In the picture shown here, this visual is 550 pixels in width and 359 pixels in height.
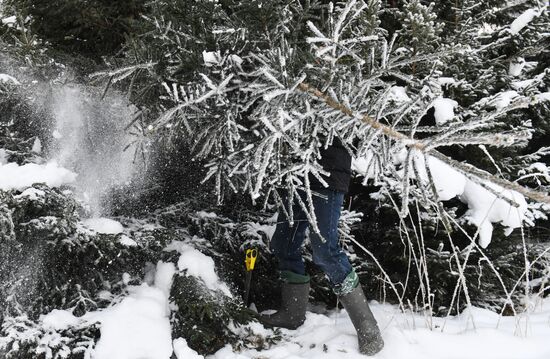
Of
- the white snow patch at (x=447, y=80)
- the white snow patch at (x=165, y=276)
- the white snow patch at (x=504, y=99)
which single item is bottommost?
the white snow patch at (x=165, y=276)

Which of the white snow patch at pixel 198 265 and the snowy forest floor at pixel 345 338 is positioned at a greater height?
the white snow patch at pixel 198 265

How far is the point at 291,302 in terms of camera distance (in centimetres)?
316

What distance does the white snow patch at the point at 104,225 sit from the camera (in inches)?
115

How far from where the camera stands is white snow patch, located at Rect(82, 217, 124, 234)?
2.92 metres

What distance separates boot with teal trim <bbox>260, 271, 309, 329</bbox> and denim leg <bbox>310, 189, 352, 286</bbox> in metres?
0.37

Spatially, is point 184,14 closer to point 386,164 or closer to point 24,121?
point 24,121

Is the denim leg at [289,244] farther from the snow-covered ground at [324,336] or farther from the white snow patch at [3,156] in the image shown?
the white snow patch at [3,156]

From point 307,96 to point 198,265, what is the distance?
4.82 ft

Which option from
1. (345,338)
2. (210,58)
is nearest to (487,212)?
(345,338)

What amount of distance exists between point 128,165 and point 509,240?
3.00m

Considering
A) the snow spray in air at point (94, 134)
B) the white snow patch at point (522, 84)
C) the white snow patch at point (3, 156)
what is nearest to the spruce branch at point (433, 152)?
the snow spray in air at point (94, 134)

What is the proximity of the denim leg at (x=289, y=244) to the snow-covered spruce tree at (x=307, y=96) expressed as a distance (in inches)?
8.7

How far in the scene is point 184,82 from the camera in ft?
9.34

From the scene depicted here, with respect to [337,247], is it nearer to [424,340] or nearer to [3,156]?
[424,340]
